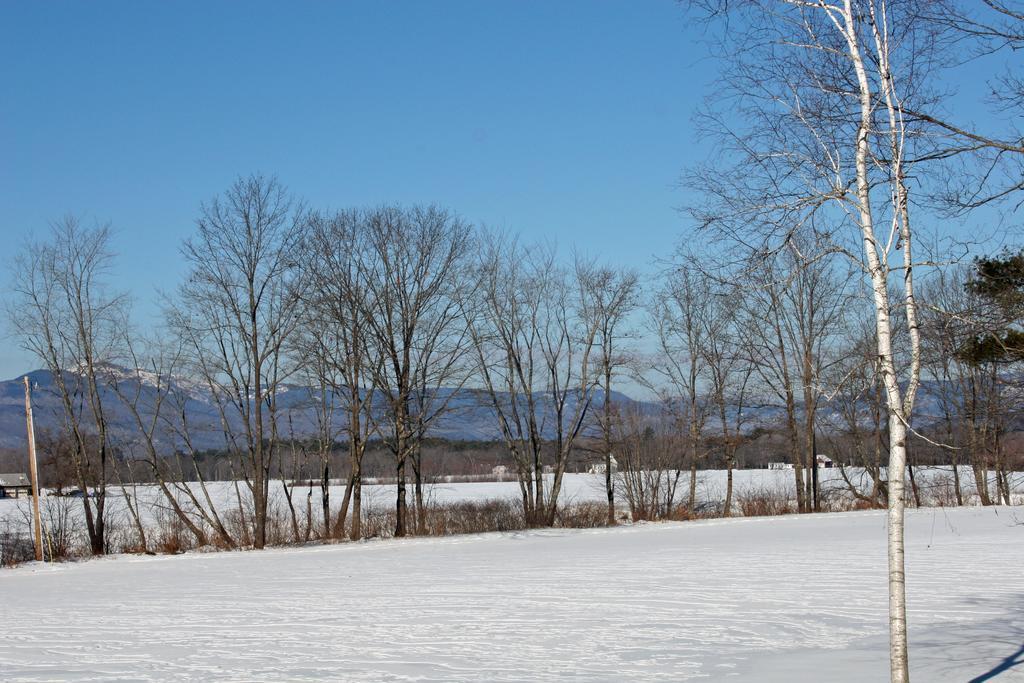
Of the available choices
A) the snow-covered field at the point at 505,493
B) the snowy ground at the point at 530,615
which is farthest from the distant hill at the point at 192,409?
the snowy ground at the point at 530,615

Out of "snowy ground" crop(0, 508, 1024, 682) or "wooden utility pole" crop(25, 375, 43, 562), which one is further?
"wooden utility pole" crop(25, 375, 43, 562)

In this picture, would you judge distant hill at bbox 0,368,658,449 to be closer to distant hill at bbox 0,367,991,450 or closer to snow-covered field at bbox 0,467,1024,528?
distant hill at bbox 0,367,991,450

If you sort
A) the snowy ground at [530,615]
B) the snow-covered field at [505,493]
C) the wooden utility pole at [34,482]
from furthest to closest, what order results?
the snow-covered field at [505,493] < the wooden utility pole at [34,482] < the snowy ground at [530,615]

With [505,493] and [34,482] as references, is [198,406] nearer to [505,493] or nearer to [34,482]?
[34,482]

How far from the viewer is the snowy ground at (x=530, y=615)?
9.52 metres

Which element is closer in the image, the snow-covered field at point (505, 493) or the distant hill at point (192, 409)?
the distant hill at point (192, 409)

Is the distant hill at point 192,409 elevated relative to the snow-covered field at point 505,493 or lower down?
elevated

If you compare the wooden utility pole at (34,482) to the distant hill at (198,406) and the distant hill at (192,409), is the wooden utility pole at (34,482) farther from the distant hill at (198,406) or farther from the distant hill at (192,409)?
the distant hill at (192,409)

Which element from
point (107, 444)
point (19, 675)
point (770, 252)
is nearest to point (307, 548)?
point (107, 444)

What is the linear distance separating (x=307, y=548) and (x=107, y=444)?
8378 millimetres

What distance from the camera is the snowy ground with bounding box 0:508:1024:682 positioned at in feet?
31.2

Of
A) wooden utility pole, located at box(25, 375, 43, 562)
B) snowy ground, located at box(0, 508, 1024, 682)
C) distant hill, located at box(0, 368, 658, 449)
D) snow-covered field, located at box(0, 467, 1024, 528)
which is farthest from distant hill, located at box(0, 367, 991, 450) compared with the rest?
snowy ground, located at box(0, 508, 1024, 682)

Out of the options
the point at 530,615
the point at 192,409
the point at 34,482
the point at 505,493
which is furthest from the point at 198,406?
the point at 505,493

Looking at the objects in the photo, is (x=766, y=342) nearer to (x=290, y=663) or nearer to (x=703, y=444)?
(x=703, y=444)
